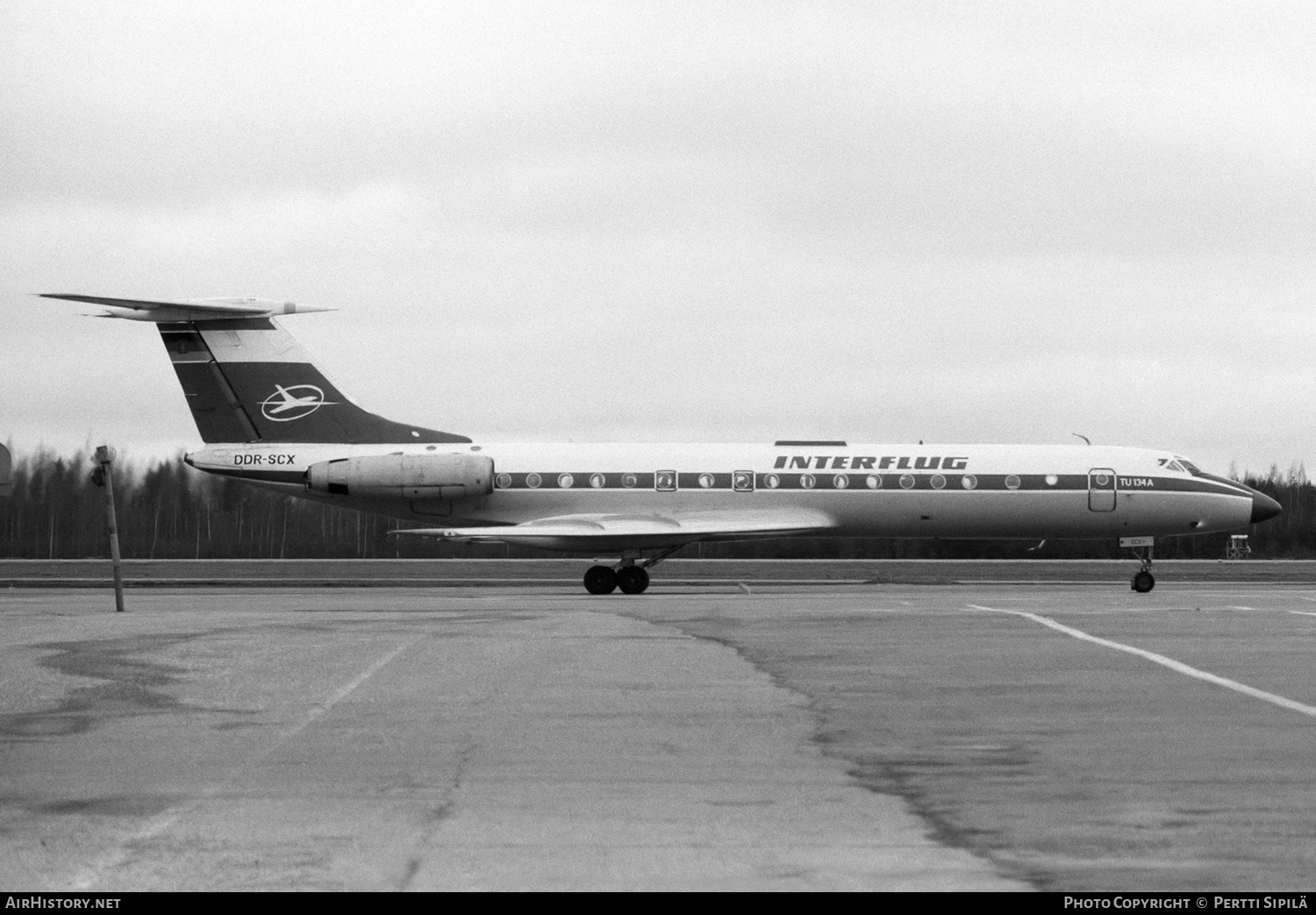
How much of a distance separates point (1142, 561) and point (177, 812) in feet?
105

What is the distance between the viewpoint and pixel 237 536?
6781cm

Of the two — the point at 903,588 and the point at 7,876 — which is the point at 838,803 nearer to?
the point at 7,876

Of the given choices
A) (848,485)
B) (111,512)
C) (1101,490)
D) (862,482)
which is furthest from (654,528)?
(111,512)

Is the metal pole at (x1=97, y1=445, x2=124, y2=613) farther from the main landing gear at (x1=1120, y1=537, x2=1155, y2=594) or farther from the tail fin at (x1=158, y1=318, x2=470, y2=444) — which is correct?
the main landing gear at (x1=1120, y1=537, x2=1155, y2=594)

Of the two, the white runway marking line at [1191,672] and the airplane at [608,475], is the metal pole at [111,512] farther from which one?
the white runway marking line at [1191,672]

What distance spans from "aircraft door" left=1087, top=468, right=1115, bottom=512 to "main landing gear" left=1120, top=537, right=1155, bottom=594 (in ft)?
4.16

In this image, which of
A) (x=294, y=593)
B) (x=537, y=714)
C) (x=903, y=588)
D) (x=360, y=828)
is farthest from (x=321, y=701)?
(x=903, y=588)

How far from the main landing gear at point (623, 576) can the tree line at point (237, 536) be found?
22802mm

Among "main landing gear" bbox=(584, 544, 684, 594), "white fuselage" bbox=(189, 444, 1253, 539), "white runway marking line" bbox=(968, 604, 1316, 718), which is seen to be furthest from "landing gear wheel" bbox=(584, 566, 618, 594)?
"white runway marking line" bbox=(968, 604, 1316, 718)

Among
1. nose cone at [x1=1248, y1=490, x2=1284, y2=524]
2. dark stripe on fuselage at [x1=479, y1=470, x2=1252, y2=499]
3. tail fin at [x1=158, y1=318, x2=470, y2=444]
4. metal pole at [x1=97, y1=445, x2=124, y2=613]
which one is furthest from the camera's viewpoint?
nose cone at [x1=1248, y1=490, x2=1284, y2=524]

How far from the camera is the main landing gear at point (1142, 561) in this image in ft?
115

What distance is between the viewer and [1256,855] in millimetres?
6844

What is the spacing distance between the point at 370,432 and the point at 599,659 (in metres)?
22.4

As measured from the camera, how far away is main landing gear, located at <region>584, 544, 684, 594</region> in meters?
35.8
